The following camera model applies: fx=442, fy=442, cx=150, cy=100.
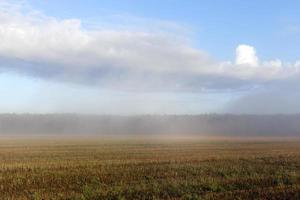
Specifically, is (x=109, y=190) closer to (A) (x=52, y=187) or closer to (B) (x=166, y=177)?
(A) (x=52, y=187)

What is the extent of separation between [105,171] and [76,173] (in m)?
1.75

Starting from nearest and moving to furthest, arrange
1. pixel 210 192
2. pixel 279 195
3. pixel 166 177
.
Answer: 1. pixel 279 195
2. pixel 210 192
3. pixel 166 177

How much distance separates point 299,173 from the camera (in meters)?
24.0

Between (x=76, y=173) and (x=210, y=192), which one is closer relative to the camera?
(x=210, y=192)

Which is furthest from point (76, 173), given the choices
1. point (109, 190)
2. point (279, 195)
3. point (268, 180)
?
point (279, 195)

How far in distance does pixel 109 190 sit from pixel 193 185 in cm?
377

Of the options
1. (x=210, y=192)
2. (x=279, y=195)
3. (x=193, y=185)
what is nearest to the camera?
(x=279, y=195)

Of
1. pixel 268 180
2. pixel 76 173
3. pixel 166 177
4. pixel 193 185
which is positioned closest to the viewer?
pixel 193 185

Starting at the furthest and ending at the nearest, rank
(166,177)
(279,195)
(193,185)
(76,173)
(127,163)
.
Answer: (127,163)
(76,173)
(166,177)
(193,185)
(279,195)

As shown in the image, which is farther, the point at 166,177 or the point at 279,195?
the point at 166,177

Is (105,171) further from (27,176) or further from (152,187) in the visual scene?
(152,187)

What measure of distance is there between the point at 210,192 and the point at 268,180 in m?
4.58

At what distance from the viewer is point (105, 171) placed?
2523 cm

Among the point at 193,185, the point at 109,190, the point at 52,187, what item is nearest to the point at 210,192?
the point at 193,185
